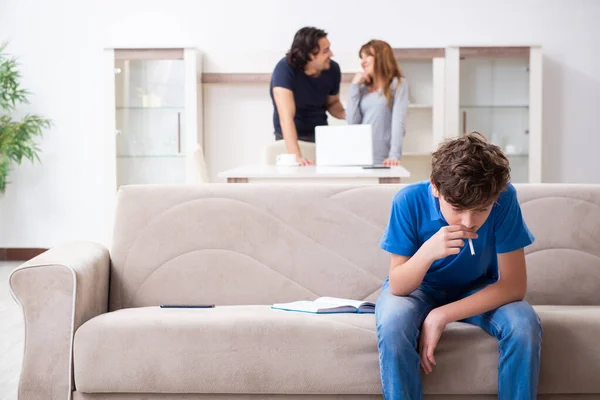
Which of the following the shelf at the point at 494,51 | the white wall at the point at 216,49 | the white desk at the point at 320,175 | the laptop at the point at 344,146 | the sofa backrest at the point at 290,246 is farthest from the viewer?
the white wall at the point at 216,49

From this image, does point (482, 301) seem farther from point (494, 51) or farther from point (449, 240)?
point (494, 51)

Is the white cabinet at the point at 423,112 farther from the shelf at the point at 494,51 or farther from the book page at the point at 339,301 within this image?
the book page at the point at 339,301

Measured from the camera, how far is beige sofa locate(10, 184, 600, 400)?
6.73 feet

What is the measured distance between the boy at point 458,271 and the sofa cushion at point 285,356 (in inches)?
3.0

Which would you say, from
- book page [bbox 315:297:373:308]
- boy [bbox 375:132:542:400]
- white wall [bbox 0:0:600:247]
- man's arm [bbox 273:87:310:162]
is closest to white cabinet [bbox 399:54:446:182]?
white wall [bbox 0:0:600:247]

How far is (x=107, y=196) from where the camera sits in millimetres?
5875

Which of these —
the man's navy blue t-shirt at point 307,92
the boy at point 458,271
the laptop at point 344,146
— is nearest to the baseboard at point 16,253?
the man's navy blue t-shirt at point 307,92

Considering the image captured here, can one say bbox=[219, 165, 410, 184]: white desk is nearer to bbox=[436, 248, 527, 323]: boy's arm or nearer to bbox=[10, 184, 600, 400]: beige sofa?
bbox=[10, 184, 600, 400]: beige sofa

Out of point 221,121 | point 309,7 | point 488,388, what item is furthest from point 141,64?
point 488,388

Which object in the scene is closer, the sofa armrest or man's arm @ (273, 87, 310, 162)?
the sofa armrest

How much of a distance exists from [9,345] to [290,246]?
1.63m

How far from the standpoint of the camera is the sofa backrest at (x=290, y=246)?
2523 millimetres

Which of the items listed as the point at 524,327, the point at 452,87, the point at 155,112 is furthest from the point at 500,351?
the point at 155,112

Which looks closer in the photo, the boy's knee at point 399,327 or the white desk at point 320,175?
the boy's knee at point 399,327
